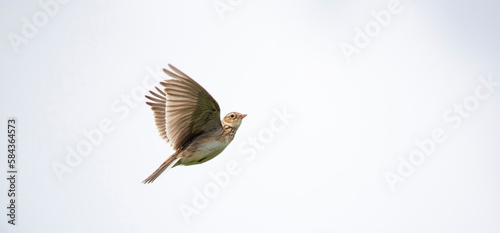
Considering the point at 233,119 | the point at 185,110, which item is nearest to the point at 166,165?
the point at 185,110

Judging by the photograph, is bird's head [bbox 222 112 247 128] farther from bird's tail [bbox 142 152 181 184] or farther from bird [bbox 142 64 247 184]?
bird's tail [bbox 142 152 181 184]

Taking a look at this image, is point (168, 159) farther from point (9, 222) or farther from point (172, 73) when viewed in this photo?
point (9, 222)

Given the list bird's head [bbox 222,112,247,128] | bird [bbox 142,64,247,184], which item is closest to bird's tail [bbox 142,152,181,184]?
bird [bbox 142,64,247,184]

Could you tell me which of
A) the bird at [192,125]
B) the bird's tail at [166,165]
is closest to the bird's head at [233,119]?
the bird at [192,125]

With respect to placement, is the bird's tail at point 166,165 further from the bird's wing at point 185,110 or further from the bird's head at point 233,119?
the bird's head at point 233,119

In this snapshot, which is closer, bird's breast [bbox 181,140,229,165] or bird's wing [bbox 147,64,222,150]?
bird's wing [bbox 147,64,222,150]

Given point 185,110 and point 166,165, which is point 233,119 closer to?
point 185,110
